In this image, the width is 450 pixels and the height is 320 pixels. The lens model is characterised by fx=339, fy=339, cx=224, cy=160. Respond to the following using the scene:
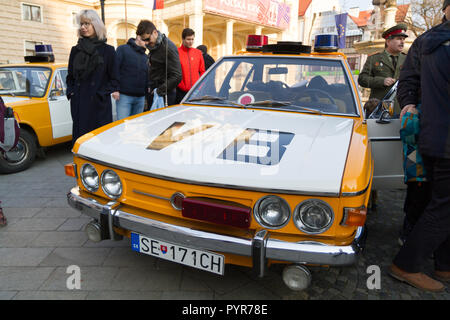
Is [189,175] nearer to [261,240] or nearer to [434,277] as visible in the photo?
[261,240]

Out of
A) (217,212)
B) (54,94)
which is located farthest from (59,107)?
(217,212)

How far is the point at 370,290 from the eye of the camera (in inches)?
99.4

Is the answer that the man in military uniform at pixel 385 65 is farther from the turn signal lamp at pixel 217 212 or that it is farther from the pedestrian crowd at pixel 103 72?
the turn signal lamp at pixel 217 212

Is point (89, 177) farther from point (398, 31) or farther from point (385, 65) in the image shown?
point (398, 31)

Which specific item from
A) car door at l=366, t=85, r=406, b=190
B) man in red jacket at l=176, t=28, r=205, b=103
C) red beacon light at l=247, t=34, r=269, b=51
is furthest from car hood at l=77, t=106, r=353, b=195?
man in red jacket at l=176, t=28, r=205, b=103

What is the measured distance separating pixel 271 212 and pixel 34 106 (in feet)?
16.1

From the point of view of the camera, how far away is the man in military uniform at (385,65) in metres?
4.80

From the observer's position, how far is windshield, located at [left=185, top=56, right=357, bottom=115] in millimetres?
3072

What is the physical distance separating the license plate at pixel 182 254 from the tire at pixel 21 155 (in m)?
4.01

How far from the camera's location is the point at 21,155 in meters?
5.41

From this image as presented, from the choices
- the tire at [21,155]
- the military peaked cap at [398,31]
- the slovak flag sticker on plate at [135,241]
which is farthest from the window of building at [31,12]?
the slovak flag sticker on plate at [135,241]

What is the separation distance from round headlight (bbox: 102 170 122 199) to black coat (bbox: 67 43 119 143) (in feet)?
7.45

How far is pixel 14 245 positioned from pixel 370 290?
306 cm

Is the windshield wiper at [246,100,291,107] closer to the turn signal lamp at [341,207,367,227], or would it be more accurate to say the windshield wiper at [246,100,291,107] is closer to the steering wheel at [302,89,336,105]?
the steering wheel at [302,89,336,105]
